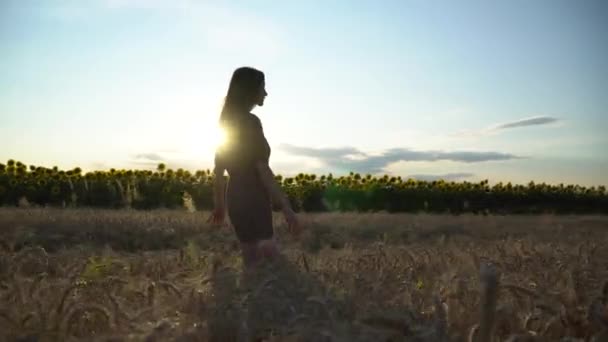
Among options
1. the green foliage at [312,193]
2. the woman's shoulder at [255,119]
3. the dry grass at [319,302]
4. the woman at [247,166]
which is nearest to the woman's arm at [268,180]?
the woman at [247,166]

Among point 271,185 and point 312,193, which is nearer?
point 271,185

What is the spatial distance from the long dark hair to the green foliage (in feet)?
33.0

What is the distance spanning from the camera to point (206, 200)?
23938mm

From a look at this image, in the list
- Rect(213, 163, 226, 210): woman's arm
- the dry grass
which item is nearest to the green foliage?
Rect(213, 163, 226, 210): woman's arm

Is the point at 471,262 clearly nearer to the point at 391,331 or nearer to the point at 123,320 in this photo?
the point at 391,331

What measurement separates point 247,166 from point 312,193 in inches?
809

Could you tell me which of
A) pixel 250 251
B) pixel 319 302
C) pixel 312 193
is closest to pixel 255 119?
pixel 250 251

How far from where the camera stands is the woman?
5824 millimetres

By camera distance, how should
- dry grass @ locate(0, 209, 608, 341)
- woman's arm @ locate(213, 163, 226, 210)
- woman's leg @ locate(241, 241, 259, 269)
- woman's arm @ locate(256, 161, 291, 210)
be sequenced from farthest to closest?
woman's arm @ locate(213, 163, 226, 210)
woman's leg @ locate(241, 241, 259, 269)
woman's arm @ locate(256, 161, 291, 210)
dry grass @ locate(0, 209, 608, 341)

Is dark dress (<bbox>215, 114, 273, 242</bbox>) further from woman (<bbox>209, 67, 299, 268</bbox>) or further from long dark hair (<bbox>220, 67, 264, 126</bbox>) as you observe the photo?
long dark hair (<bbox>220, 67, 264, 126</bbox>)

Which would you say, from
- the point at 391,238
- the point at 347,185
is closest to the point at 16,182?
the point at 347,185

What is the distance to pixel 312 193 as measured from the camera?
26453mm

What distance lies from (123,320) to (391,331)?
77cm

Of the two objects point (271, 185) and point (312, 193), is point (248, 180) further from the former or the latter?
point (312, 193)
